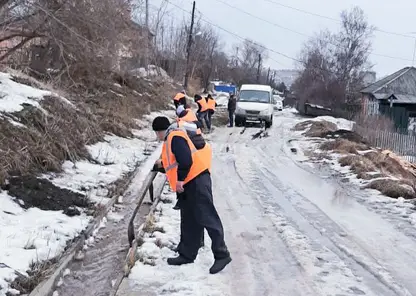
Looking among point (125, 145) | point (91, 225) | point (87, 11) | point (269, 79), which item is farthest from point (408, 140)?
point (269, 79)

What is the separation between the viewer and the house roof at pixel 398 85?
5596 cm

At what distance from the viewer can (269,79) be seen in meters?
133

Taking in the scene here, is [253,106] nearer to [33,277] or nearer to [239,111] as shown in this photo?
[239,111]

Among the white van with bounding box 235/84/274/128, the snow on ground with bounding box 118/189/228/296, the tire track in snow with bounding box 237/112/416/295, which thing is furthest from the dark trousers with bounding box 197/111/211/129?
the snow on ground with bounding box 118/189/228/296

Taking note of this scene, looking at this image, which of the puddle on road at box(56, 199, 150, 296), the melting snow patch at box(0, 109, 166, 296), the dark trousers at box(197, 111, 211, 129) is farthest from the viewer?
the dark trousers at box(197, 111, 211, 129)

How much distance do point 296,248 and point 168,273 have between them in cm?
195

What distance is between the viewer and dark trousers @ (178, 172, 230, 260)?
5809 millimetres

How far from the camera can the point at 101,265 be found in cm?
627

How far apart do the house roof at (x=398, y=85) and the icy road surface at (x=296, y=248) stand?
1827 inches

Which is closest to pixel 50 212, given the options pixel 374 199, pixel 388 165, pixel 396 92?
pixel 374 199

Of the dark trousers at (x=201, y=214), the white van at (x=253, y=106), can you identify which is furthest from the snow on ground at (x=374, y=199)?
the white van at (x=253, y=106)

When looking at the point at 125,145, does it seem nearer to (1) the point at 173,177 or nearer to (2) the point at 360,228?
(2) the point at 360,228

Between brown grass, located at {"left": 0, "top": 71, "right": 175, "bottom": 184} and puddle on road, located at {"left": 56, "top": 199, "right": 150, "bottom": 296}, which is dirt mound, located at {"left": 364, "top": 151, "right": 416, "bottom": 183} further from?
puddle on road, located at {"left": 56, "top": 199, "right": 150, "bottom": 296}

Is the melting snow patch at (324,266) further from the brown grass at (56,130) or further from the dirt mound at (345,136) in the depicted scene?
the dirt mound at (345,136)
